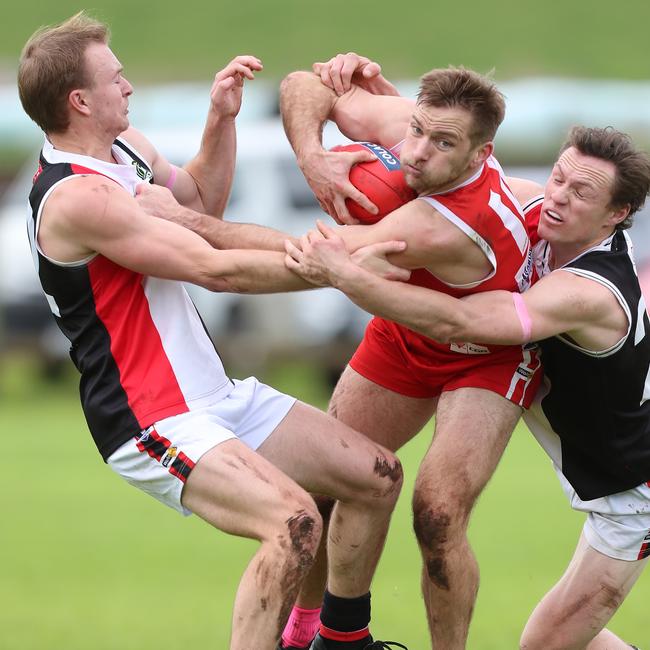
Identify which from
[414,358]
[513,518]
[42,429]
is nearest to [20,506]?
[42,429]

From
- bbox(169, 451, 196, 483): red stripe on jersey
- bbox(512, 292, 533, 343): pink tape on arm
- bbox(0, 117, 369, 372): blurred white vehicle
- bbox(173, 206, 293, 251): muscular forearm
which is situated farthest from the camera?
bbox(0, 117, 369, 372): blurred white vehicle

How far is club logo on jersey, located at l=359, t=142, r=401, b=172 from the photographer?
5613 mm

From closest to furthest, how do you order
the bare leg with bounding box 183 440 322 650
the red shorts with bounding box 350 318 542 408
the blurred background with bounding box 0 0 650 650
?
the bare leg with bounding box 183 440 322 650 < the red shorts with bounding box 350 318 542 408 < the blurred background with bounding box 0 0 650 650

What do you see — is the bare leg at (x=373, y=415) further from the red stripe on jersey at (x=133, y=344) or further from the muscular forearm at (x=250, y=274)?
the red stripe on jersey at (x=133, y=344)

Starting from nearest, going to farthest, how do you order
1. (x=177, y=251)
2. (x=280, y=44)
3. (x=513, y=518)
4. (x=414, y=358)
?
(x=177, y=251), (x=414, y=358), (x=513, y=518), (x=280, y=44)

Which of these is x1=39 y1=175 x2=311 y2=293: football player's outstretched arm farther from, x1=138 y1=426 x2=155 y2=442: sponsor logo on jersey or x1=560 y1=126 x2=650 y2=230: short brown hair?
x1=560 y1=126 x2=650 y2=230: short brown hair

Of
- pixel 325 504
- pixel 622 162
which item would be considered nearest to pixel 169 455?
pixel 325 504

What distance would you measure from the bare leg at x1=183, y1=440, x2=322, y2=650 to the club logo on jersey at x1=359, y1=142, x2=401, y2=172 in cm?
139

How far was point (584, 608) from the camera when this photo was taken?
585 cm

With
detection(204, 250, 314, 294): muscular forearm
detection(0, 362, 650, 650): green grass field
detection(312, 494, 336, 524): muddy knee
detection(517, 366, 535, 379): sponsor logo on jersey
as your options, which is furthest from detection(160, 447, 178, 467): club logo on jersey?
detection(0, 362, 650, 650): green grass field

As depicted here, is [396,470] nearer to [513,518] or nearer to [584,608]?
[584,608]

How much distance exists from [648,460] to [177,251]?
7.46 feet

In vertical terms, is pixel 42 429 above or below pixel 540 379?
below

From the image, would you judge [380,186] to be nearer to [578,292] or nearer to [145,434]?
[578,292]
